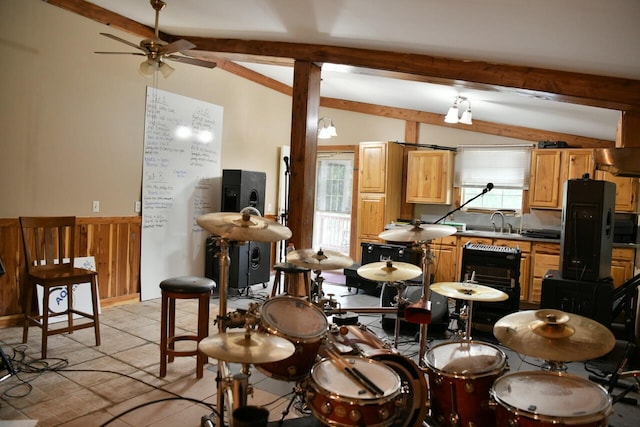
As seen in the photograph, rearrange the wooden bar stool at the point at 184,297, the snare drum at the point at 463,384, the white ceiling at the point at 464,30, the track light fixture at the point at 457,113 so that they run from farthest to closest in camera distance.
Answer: the track light fixture at the point at 457,113, the wooden bar stool at the point at 184,297, the white ceiling at the point at 464,30, the snare drum at the point at 463,384

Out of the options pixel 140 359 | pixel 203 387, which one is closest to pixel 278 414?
pixel 203 387

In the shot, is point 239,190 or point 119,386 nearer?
point 119,386

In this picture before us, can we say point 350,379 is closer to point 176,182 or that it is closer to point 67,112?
point 67,112

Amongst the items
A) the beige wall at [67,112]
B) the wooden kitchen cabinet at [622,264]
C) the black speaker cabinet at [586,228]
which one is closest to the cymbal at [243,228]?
the beige wall at [67,112]

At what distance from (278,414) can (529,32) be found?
8.89ft

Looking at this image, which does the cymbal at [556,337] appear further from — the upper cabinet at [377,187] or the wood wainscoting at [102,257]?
the upper cabinet at [377,187]

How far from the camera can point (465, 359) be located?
2068 mm

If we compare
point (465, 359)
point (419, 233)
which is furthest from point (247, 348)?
point (419, 233)

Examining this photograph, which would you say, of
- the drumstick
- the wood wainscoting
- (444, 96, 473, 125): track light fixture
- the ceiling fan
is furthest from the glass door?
the drumstick

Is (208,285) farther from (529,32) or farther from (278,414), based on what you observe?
(529,32)

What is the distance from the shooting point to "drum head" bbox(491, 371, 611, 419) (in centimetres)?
161

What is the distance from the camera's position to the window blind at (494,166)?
5.82 metres

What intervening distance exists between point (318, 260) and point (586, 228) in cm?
260

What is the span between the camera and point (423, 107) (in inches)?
239
